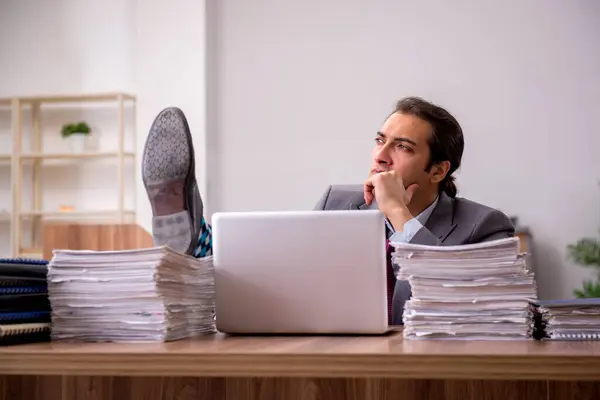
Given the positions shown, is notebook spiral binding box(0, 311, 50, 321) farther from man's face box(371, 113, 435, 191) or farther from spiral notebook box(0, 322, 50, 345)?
man's face box(371, 113, 435, 191)

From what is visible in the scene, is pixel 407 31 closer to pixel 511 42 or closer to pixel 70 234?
pixel 511 42

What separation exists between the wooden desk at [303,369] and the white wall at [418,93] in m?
3.86

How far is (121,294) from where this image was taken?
A: 1.35 metres

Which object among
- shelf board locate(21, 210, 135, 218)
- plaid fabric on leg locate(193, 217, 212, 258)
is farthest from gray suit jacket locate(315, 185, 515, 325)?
shelf board locate(21, 210, 135, 218)

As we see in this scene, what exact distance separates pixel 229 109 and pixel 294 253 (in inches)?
163

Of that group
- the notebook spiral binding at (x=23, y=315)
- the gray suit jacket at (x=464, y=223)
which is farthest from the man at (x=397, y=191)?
the notebook spiral binding at (x=23, y=315)

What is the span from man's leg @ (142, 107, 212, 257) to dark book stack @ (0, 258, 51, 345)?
0.21 metres

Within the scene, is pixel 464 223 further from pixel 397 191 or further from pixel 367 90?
pixel 367 90

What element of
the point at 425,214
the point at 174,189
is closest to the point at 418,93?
the point at 425,214

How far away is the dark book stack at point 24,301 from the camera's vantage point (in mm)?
1331

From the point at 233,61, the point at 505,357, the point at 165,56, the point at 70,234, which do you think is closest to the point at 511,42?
the point at 233,61

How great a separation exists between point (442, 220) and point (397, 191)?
0.17 meters

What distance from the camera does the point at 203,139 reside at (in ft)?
17.7

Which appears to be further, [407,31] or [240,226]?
[407,31]
